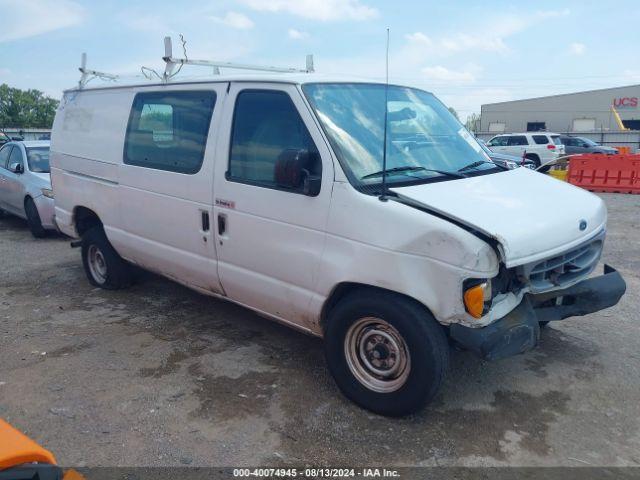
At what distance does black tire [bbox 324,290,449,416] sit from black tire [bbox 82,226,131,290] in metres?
3.13

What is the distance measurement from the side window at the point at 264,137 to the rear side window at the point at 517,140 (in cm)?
2145

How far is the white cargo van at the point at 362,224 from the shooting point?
300cm

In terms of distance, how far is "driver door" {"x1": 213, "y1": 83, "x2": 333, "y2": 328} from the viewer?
3506 millimetres

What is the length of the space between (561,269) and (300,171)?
178cm

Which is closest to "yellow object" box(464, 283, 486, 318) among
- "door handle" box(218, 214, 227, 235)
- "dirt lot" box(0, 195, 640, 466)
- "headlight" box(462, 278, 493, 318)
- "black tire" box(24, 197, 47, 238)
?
"headlight" box(462, 278, 493, 318)

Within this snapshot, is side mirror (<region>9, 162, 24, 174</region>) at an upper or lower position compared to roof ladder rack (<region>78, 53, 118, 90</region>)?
lower

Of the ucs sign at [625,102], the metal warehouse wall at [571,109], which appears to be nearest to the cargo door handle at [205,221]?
the metal warehouse wall at [571,109]

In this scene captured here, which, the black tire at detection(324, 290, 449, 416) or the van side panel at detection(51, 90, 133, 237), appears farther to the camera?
the van side panel at detection(51, 90, 133, 237)

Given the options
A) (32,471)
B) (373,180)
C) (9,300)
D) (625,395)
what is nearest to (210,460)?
(32,471)

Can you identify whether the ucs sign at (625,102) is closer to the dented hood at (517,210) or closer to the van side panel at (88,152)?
the dented hood at (517,210)

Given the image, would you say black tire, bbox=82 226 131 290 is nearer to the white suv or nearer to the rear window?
the white suv

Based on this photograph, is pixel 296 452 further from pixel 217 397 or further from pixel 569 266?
pixel 569 266

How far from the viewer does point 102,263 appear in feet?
19.4

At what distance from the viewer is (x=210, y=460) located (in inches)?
118
